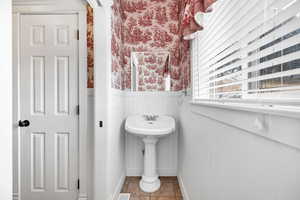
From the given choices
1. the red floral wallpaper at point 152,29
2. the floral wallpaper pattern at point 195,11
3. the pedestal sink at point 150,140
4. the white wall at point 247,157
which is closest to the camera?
the white wall at point 247,157

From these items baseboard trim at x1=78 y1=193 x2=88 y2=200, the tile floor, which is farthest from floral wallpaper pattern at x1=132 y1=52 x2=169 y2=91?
baseboard trim at x1=78 y1=193 x2=88 y2=200

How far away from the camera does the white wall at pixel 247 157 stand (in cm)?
46

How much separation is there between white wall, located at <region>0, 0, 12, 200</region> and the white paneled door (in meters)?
1.43

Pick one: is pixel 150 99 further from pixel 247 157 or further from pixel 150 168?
pixel 247 157

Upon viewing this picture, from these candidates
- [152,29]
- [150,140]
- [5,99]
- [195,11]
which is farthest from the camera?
[152,29]

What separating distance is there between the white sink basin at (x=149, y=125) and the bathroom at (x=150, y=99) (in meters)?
0.02

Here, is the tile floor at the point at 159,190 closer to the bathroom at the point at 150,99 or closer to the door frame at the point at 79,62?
the bathroom at the point at 150,99

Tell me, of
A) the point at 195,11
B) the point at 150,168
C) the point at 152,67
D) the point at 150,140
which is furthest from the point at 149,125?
the point at 195,11

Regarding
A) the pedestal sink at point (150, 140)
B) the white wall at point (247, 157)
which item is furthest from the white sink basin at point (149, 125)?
the white wall at point (247, 157)

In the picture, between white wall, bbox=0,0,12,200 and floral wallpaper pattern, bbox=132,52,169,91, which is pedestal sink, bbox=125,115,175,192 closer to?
floral wallpaper pattern, bbox=132,52,169,91

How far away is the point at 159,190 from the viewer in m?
2.23

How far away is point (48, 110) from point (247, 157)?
1957mm

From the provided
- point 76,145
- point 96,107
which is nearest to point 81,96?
point 96,107

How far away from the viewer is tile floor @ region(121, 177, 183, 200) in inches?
81.6
